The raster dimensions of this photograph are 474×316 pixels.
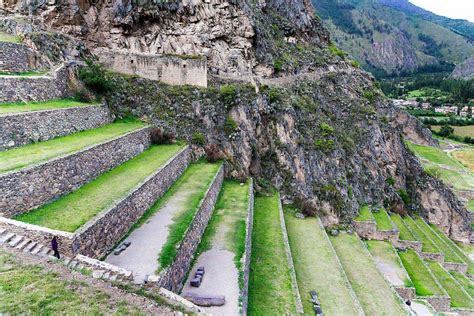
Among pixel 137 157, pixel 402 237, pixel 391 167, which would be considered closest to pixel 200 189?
pixel 137 157

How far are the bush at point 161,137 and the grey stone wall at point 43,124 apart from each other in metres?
3.86

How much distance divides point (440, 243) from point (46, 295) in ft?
131

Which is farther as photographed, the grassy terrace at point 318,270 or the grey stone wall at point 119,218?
the grassy terrace at point 318,270

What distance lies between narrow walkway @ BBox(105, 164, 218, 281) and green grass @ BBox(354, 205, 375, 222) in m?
15.7

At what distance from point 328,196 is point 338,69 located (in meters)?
25.3

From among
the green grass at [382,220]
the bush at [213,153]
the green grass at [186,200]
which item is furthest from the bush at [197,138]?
the green grass at [382,220]

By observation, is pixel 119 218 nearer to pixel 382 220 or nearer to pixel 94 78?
pixel 94 78

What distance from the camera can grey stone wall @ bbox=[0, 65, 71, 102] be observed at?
61.3ft

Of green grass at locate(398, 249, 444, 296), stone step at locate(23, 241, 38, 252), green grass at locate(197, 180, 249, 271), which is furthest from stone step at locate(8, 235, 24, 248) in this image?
green grass at locate(398, 249, 444, 296)

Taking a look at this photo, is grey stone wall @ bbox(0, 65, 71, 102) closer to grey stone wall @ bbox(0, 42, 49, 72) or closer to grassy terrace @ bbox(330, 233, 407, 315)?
grey stone wall @ bbox(0, 42, 49, 72)

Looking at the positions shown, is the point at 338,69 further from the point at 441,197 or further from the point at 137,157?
the point at 137,157

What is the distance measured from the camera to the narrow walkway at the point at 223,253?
13938mm

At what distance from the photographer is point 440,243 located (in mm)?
38594

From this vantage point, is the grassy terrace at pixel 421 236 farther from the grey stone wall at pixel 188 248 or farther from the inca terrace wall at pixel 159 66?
the inca terrace wall at pixel 159 66
